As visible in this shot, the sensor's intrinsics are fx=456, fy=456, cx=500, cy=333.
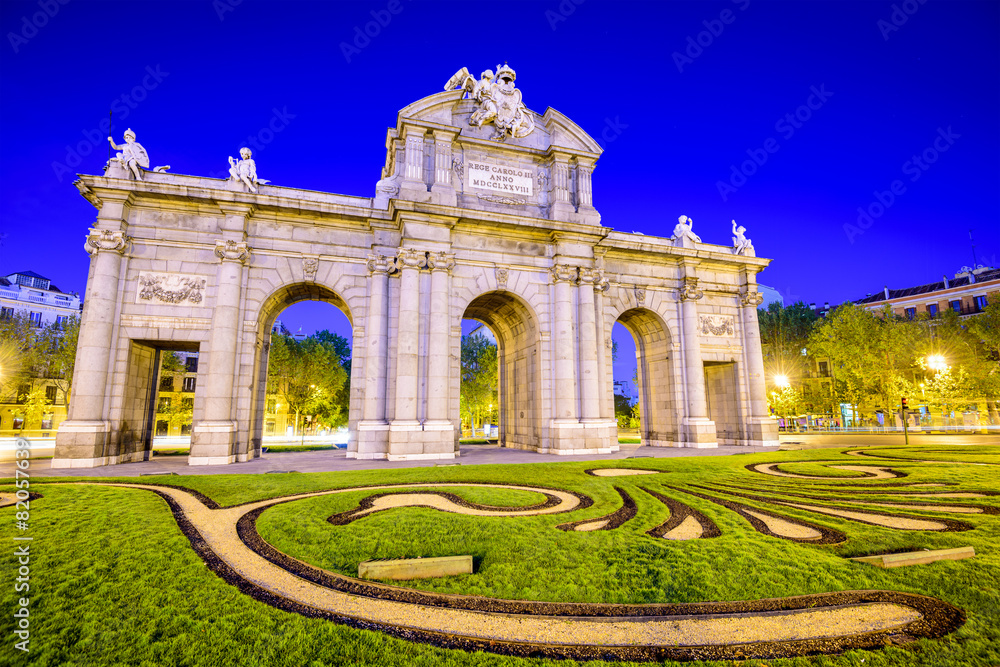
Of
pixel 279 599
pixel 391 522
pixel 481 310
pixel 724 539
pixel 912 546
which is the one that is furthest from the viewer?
pixel 481 310

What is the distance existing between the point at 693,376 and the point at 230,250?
24.3 m

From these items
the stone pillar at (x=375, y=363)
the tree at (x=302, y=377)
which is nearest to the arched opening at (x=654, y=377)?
the stone pillar at (x=375, y=363)

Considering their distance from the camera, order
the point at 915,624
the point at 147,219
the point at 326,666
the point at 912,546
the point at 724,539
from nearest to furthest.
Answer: the point at 326,666 → the point at 915,624 → the point at 912,546 → the point at 724,539 → the point at 147,219

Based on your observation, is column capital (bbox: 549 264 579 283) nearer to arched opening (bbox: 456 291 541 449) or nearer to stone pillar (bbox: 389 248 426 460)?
arched opening (bbox: 456 291 541 449)

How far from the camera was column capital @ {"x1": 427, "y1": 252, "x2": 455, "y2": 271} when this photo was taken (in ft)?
69.6

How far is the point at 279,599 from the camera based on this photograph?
5.15 m

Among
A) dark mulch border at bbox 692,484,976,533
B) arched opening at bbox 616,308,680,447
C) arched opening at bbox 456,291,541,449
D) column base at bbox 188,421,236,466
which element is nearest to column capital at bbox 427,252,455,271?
arched opening at bbox 456,291,541,449

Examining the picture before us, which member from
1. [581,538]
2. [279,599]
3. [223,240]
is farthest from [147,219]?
[581,538]

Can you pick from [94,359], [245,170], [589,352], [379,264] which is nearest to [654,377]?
[589,352]

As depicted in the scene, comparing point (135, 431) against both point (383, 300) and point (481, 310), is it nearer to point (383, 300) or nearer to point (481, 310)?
point (383, 300)

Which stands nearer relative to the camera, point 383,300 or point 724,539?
point 724,539

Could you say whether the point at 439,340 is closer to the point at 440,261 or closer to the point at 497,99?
the point at 440,261

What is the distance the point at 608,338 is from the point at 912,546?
63.6ft

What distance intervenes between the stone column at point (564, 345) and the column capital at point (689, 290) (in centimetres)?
769
